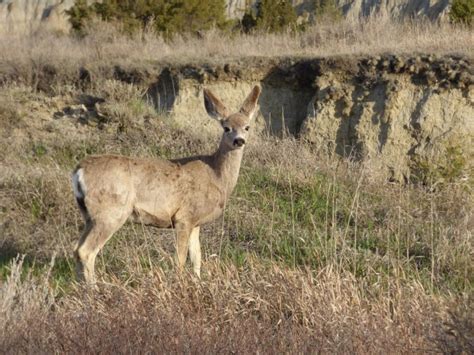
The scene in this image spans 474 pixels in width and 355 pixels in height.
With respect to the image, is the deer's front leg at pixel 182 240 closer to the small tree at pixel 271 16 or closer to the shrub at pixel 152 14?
the shrub at pixel 152 14

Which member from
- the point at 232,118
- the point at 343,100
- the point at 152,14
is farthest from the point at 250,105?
the point at 152,14

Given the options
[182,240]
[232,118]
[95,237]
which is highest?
[232,118]

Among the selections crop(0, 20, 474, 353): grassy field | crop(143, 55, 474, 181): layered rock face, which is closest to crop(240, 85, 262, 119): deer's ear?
crop(0, 20, 474, 353): grassy field

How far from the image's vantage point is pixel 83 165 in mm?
8250

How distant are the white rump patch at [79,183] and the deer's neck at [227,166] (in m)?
1.56

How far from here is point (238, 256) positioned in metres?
9.14

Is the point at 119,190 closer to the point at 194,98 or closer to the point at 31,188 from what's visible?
the point at 31,188

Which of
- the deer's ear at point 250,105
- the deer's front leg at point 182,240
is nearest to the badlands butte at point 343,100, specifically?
the deer's ear at point 250,105

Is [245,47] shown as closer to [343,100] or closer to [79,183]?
[343,100]

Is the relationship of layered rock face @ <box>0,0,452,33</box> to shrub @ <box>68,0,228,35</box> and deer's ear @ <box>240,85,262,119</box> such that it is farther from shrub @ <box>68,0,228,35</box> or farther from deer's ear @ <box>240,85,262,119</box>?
deer's ear @ <box>240,85,262,119</box>

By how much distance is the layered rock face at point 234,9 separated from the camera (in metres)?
43.7

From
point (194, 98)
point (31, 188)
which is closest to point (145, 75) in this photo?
point (194, 98)

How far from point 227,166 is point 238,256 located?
3.21 feet

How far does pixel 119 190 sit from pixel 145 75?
8540 mm
